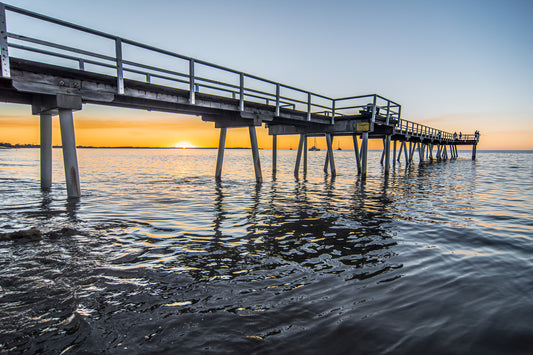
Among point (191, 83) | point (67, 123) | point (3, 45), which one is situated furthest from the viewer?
point (191, 83)

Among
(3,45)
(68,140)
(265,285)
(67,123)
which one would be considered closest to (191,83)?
(67,123)

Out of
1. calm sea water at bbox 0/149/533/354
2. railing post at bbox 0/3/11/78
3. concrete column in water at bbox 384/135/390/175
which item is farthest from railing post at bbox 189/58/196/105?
concrete column in water at bbox 384/135/390/175

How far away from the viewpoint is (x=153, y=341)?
2.73 m

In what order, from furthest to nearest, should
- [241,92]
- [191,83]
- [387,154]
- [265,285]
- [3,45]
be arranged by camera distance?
1. [387,154]
2. [241,92]
3. [191,83]
4. [3,45]
5. [265,285]

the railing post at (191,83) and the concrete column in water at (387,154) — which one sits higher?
the railing post at (191,83)

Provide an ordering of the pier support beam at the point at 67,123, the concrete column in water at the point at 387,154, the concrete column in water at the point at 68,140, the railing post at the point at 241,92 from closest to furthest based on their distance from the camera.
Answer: the pier support beam at the point at 67,123, the concrete column in water at the point at 68,140, the railing post at the point at 241,92, the concrete column in water at the point at 387,154

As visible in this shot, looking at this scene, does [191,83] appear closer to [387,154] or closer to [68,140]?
[68,140]

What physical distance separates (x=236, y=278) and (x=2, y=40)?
8.56 meters

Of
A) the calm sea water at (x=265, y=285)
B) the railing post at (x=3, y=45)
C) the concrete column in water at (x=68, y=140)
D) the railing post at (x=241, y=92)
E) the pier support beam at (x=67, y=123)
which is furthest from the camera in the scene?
the railing post at (x=241, y=92)

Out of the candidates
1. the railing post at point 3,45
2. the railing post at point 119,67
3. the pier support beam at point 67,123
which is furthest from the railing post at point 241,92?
the railing post at point 3,45

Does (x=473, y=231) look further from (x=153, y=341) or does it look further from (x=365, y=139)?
(x=365, y=139)

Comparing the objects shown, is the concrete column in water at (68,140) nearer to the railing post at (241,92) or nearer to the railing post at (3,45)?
the railing post at (3,45)

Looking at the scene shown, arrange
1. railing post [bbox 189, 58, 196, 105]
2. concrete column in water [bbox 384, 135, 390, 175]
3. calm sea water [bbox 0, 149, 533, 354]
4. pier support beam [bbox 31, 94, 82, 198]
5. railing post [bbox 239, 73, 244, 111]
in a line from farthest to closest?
concrete column in water [bbox 384, 135, 390, 175] < railing post [bbox 239, 73, 244, 111] < railing post [bbox 189, 58, 196, 105] < pier support beam [bbox 31, 94, 82, 198] < calm sea water [bbox 0, 149, 533, 354]

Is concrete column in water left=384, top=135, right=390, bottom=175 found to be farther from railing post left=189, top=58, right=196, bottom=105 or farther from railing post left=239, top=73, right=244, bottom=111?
railing post left=189, top=58, right=196, bottom=105
